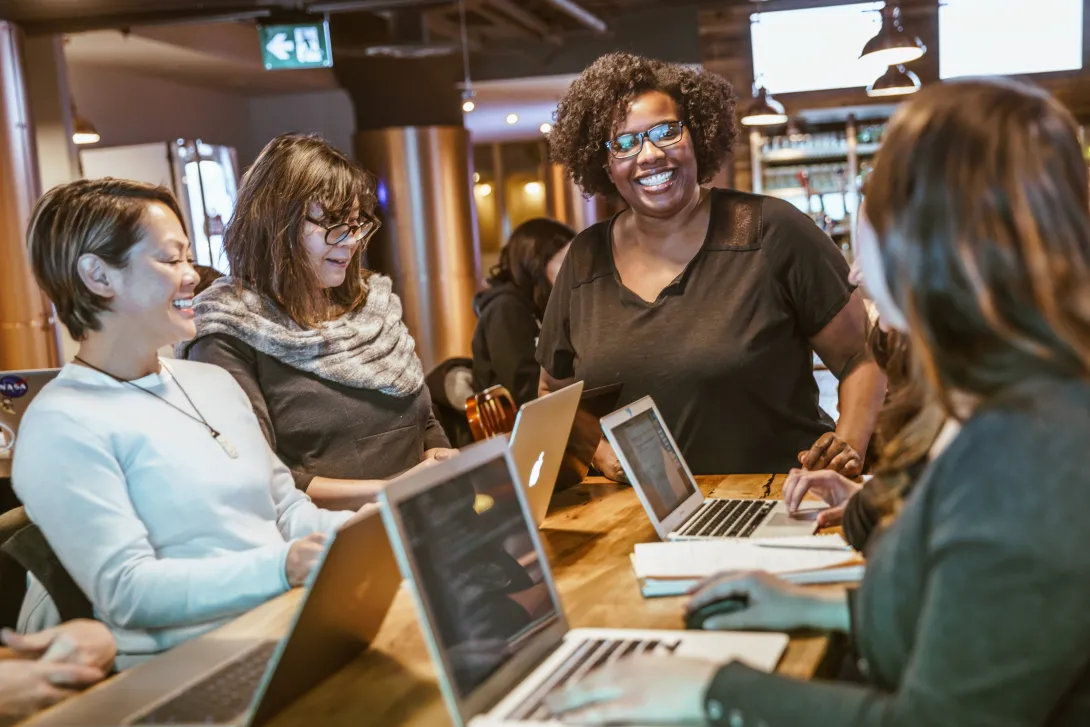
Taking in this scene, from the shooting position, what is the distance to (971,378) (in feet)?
3.29

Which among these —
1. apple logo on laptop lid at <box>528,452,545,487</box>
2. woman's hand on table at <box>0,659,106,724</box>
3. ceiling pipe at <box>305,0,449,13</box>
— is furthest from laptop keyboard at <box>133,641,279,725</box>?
ceiling pipe at <box>305,0,449,13</box>

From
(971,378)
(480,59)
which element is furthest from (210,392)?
(480,59)

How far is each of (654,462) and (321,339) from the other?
30.9 inches

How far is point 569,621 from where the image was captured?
1.57 meters

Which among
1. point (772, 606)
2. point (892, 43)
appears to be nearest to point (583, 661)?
point (772, 606)

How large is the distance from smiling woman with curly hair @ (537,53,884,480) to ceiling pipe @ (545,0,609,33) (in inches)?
→ 247

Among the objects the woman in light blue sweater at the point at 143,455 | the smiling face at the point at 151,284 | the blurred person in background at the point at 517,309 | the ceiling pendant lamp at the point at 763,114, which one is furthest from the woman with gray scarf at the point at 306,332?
the ceiling pendant lamp at the point at 763,114

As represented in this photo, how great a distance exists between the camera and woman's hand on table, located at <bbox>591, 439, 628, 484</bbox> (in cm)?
252

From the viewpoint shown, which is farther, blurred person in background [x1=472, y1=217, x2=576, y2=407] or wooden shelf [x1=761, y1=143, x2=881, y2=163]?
wooden shelf [x1=761, y1=143, x2=881, y2=163]

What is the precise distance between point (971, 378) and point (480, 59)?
9912 mm

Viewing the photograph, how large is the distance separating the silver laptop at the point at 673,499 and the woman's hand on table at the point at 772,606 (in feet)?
1.41

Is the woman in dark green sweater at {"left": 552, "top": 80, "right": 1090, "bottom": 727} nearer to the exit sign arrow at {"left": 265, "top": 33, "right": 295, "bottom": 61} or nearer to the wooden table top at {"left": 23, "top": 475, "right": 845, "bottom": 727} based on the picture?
the wooden table top at {"left": 23, "top": 475, "right": 845, "bottom": 727}

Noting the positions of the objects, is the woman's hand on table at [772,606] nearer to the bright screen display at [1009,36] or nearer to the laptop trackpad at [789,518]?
the laptop trackpad at [789,518]

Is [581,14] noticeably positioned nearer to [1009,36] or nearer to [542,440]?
[1009,36]
